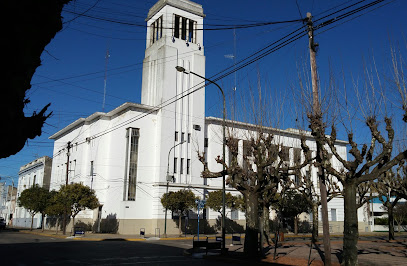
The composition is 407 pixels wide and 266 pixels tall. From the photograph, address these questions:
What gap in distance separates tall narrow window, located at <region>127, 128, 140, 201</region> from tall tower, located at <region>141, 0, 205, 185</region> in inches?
94.4

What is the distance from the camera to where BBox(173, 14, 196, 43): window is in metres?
43.2

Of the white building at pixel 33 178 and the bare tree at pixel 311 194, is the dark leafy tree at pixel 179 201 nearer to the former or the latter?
the bare tree at pixel 311 194

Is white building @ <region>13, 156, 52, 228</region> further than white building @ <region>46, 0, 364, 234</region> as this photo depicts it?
Yes

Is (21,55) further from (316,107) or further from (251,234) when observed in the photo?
(251,234)

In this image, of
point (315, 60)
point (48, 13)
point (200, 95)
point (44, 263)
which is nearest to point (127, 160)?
point (200, 95)

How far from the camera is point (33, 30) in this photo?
18.7 feet

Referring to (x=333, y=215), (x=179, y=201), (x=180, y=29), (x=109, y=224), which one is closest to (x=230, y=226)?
(x=179, y=201)

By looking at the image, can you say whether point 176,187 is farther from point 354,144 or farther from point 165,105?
point 354,144

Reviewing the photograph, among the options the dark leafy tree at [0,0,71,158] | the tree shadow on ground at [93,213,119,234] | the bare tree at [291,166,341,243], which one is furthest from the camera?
the tree shadow on ground at [93,213,119,234]

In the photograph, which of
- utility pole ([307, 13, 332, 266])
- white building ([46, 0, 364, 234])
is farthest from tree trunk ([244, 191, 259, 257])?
white building ([46, 0, 364, 234])

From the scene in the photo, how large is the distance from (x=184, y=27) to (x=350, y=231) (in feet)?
121

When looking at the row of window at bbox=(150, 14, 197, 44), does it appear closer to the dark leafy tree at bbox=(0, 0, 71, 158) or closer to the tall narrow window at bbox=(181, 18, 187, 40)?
the tall narrow window at bbox=(181, 18, 187, 40)

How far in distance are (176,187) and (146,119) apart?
8555 millimetres

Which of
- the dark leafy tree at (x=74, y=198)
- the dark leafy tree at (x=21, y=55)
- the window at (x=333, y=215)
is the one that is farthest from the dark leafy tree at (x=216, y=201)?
the dark leafy tree at (x=21, y=55)
